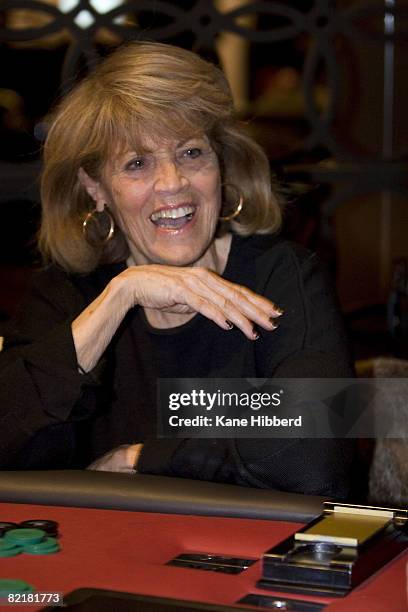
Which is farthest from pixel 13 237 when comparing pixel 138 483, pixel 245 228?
pixel 138 483

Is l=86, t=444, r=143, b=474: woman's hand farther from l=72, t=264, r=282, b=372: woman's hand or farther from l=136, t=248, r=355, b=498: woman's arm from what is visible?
l=72, t=264, r=282, b=372: woman's hand

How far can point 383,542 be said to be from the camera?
4.43ft

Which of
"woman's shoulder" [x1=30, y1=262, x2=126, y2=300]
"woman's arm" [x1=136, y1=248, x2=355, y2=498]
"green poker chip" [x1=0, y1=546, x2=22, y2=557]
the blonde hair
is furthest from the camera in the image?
"woman's shoulder" [x1=30, y1=262, x2=126, y2=300]

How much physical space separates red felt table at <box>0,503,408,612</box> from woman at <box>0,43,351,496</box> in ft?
1.24

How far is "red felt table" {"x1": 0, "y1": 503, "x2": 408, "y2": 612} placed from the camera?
1.26 metres

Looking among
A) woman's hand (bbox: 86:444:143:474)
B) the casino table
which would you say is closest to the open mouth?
woman's hand (bbox: 86:444:143:474)

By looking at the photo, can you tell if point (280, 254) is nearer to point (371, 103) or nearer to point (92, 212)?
point (92, 212)

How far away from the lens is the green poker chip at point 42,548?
1372mm

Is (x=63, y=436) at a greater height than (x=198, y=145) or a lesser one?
lesser

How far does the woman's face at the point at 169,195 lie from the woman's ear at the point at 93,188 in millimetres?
64

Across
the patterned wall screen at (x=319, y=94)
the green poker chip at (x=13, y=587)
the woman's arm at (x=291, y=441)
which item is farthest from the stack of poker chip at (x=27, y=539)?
the patterned wall screen at (x=319, y=94)

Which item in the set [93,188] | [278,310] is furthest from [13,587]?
[93,188]

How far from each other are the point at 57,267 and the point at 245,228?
38 cm

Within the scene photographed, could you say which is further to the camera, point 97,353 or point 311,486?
point 97,353
